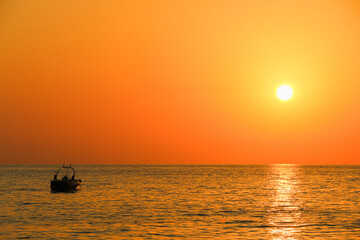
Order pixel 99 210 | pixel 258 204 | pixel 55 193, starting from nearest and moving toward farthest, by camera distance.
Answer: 1. pixel 99 210
2. pixel 258 204
3. pixel 55 193

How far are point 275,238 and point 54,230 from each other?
699 inches

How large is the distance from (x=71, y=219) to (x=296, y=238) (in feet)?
72.0

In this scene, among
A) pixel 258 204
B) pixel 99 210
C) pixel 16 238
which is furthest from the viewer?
pixel 258 204

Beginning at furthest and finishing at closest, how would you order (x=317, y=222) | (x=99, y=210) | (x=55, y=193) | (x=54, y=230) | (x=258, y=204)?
(x=55, y=193)
(x=258, y=204)
(x=99, y=210)
(x=317, y=222)
(x=54, y=230)

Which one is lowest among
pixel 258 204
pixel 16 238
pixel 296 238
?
pixel 16 238

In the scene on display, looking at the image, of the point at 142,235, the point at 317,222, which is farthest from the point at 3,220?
the point at 317,222

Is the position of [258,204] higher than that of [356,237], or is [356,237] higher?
[258,204]

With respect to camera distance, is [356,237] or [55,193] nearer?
[356,237]

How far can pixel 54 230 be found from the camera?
134ft

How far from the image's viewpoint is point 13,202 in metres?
→ 67.0

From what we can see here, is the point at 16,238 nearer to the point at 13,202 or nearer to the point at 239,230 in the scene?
the point at 239,230

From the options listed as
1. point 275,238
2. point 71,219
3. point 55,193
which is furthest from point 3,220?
point 55,193

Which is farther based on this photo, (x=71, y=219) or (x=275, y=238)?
(x=71, y=219)

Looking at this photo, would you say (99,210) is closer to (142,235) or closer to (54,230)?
(54,230)
